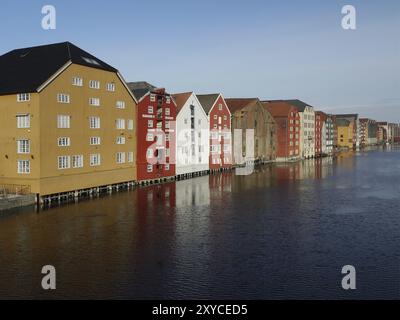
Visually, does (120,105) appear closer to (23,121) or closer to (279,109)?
(23,121)

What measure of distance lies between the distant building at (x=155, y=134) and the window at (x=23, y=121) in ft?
63.6

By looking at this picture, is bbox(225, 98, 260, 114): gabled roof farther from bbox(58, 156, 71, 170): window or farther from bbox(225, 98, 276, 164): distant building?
bbox(58, 156, 71, 170): window

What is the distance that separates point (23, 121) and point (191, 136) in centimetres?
3582

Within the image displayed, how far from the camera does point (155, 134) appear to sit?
6712cm

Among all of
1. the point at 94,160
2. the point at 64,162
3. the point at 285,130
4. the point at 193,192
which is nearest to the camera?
the point at 64,162

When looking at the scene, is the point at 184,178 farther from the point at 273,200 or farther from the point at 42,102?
the point at 42,102

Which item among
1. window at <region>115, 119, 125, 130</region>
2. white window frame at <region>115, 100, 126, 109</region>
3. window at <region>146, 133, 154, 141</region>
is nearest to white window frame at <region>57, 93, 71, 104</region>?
white window frame at <region>115, 100, 126, 109</region>

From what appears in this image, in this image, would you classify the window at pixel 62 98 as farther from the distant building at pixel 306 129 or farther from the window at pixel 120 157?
the distant building at pixel 306 129

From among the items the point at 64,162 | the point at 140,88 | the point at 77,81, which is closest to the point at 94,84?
the point at 77,81

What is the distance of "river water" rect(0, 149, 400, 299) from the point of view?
21719 mm

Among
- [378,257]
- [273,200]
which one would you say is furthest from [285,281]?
[273,200]

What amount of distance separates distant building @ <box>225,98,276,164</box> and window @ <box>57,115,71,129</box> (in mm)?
52110

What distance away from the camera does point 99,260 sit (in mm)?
26250

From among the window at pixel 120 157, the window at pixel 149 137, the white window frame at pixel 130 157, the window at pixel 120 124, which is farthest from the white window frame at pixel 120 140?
the window at pixel 149 137
